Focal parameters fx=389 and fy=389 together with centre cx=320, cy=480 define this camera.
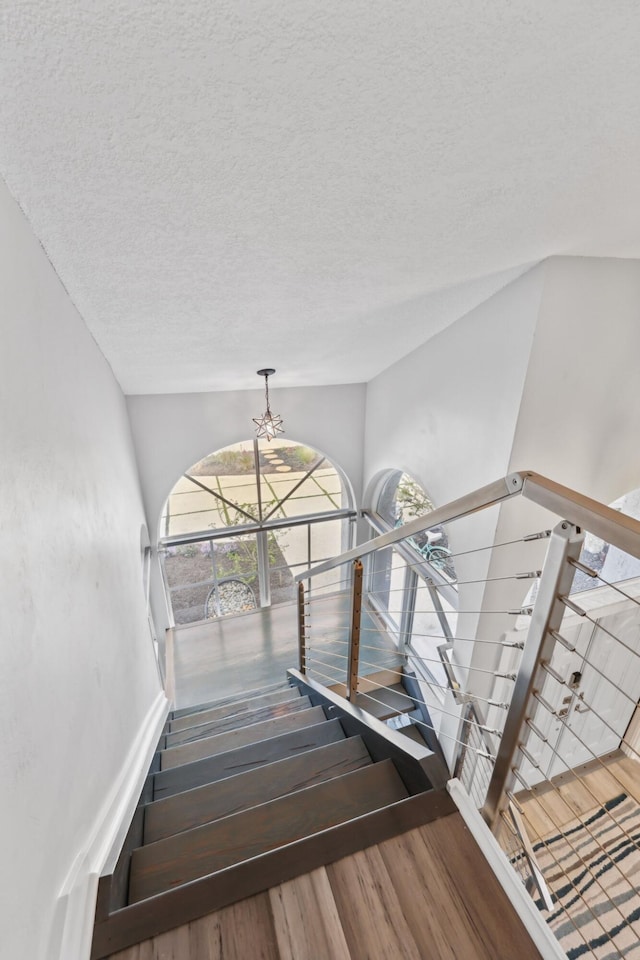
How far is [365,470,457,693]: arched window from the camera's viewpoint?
3.68 metres

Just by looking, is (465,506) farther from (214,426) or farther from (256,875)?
(214,426)

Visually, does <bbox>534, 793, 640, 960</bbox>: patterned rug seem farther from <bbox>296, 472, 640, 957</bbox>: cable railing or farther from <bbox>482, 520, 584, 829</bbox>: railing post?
<bbox>482, 520, 584, 829</bbox>: railing post

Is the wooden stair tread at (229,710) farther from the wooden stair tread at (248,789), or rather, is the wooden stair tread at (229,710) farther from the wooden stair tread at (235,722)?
the wooden stair tread at (248,789)

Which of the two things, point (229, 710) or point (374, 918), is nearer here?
point (374, 918)

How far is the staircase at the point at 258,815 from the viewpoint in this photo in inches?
40.2

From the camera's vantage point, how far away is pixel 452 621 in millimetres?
3574

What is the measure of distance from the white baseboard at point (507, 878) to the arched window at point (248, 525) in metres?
4.14

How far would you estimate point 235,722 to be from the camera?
2.55 metres

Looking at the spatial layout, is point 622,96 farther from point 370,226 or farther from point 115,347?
point 115,347

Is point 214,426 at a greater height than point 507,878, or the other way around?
point 214,426

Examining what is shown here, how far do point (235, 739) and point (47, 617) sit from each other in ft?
5.22

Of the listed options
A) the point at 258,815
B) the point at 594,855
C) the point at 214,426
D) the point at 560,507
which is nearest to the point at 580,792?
the point at 594,855

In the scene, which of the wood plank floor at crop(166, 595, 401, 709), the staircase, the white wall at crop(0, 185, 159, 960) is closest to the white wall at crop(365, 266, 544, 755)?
the staircase

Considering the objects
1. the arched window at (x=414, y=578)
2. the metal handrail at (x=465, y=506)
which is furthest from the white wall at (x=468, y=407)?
the metal handrail at (x=465, y=506)
